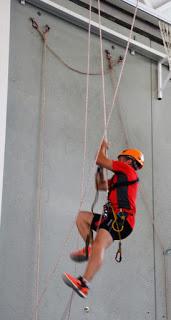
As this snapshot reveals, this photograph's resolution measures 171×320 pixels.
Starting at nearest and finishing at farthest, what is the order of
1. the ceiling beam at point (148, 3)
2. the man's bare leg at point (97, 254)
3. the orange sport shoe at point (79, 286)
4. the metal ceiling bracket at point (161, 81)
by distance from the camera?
the orange sport shoe at point (79, 286) → the man's bare leg at point (97, 254) → the ceiling beam at point (148, 3) → the metal ceiling bracket at point (161, 81)

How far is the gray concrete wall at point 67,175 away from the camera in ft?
16.1

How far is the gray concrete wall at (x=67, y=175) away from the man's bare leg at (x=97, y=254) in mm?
1224

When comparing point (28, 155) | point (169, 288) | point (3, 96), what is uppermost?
point (3, 96)

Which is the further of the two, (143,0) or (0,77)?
(143,0)

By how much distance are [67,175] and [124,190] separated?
4.68 ft

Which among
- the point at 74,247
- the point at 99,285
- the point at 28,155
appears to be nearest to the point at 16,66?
the point at 28,155

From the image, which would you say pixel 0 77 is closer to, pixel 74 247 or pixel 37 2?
A: pixel 37 2

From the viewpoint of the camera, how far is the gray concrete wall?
4.91 metres

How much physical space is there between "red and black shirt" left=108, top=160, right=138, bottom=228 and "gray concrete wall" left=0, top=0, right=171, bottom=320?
1.20 m

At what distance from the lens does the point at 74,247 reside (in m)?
5.25

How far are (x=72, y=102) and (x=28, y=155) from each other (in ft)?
2.79

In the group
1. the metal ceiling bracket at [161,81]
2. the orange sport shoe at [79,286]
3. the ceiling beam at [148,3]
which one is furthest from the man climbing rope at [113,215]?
the ceiling beam at [148,3]

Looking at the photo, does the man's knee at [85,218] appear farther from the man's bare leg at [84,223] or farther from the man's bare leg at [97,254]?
the man's bare leg at [97,254]

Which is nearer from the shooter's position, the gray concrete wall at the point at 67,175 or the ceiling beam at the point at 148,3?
the gray concrete wall at the point at 67,175
